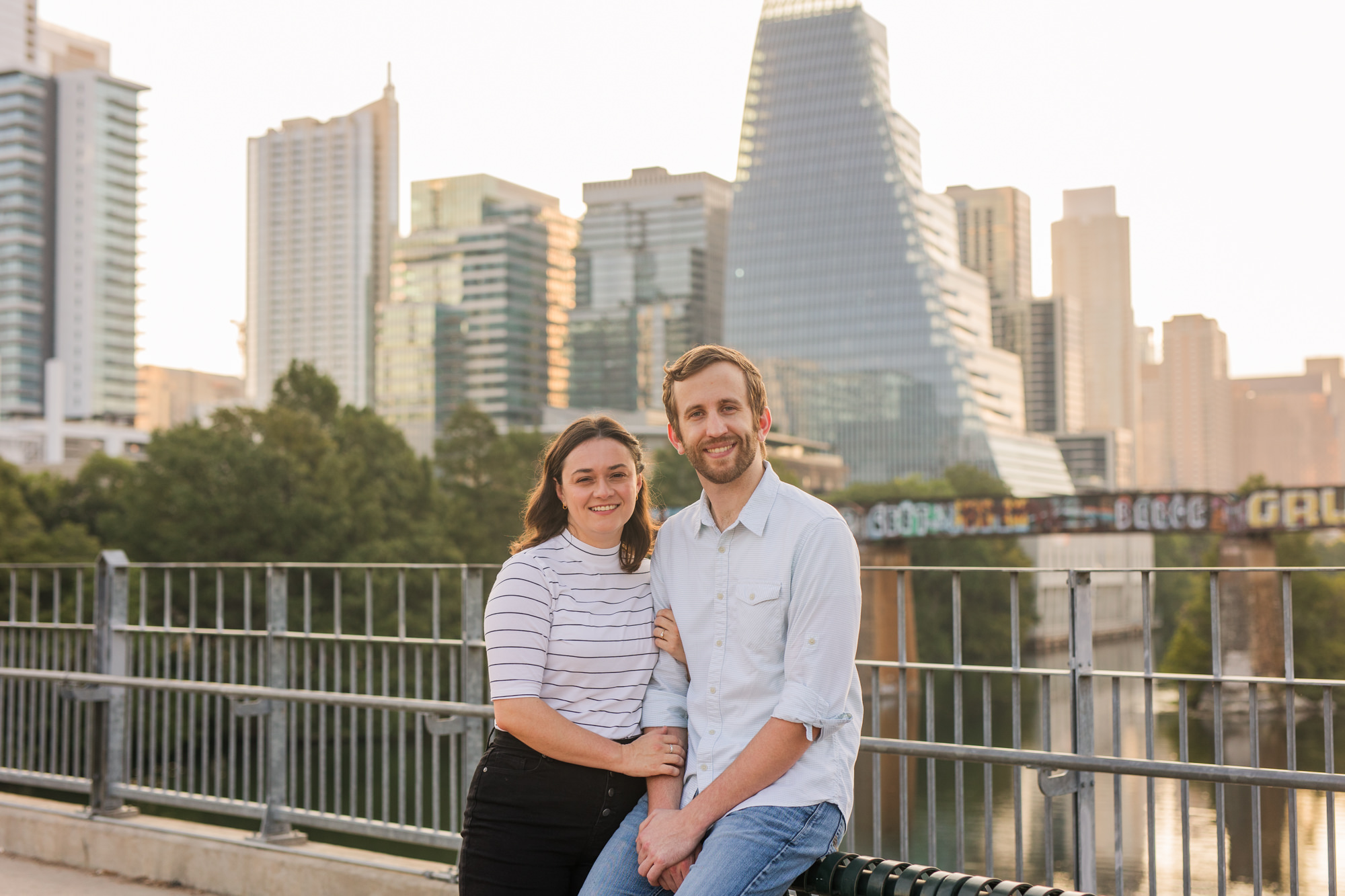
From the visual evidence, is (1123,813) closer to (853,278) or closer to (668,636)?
(668,636)

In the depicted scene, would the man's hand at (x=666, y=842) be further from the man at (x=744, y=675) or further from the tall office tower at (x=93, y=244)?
the tall office tower at (x=93, y=244)

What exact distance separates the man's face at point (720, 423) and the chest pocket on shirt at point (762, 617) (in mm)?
267

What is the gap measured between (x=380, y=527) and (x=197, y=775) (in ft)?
44.6

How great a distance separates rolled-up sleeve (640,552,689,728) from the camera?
9.91 ft

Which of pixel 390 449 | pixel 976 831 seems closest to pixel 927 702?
pixel 976 831

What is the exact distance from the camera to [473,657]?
17.7ft

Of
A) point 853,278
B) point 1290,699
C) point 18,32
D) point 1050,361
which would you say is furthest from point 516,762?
point 1050,361

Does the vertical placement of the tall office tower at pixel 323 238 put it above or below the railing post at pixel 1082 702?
above

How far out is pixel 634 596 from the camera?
3111 mm

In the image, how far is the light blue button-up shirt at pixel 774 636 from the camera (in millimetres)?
2723

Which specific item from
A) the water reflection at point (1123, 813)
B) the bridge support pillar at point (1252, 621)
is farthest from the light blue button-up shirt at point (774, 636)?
the bridge support pillar at point (1252, 621)

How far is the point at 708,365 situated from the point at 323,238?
601ft

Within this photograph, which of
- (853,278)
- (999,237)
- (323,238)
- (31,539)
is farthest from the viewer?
(999,237)

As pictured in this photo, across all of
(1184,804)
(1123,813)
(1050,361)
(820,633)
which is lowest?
(1123,813)
